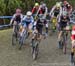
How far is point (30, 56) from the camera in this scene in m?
19.5

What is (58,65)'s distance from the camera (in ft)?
58.0

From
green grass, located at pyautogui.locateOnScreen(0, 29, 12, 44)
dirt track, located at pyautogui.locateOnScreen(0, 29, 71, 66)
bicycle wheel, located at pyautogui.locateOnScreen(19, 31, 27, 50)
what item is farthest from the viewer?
green grass, located at pyautogui.locateOnScreen(0, 29, 12, 44)

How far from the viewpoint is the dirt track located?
18.1 metres

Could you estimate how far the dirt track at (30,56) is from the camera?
18.1 metres

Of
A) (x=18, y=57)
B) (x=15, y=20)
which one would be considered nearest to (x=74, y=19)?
(x=15, y=20)

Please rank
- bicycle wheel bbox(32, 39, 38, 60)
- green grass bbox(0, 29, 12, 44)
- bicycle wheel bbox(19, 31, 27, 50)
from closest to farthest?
bicycle wheel bbox(32, 39, 38, 60)
bicycle wheel bbox(19, 31, 27, 50)
green grass bbox(0, 29, 12, 44)

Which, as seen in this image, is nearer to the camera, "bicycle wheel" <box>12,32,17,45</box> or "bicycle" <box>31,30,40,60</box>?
"bicycle" <box>31,30,40,60</box>

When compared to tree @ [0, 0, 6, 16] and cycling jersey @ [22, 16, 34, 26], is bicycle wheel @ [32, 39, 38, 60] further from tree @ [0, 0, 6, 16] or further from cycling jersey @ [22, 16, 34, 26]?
tree @ [0, 0, 6, 16]

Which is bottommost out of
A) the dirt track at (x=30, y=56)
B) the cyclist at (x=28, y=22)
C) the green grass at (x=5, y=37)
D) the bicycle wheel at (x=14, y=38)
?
the green grass at (x=5, y=37)

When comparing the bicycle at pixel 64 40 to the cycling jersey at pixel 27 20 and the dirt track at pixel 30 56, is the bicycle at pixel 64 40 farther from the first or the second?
the cycling jersey at pixel 27 20

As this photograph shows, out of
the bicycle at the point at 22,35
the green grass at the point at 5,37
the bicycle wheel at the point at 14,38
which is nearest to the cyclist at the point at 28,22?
the bicycle at the point at 22,35

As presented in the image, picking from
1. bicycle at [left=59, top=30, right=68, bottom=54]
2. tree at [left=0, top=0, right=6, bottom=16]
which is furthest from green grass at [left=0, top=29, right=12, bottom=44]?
tree at [left=0, top=0, right=6, bottom=16]

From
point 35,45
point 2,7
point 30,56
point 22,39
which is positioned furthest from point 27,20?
point 2,7

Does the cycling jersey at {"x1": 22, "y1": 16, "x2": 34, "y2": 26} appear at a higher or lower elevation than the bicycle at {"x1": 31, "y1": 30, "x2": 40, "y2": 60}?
higher
